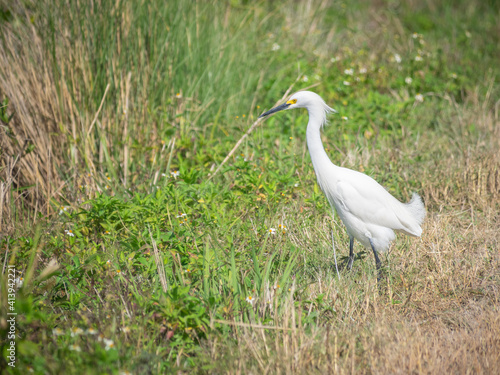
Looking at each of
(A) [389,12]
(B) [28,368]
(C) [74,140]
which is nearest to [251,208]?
(C) [74,140]

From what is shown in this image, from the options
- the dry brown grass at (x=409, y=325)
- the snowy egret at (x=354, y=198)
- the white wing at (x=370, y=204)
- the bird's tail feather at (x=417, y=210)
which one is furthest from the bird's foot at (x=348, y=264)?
the bird's tail feather at (x=417, y=210)

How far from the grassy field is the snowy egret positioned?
212 mm

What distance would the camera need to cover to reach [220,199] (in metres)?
3.63

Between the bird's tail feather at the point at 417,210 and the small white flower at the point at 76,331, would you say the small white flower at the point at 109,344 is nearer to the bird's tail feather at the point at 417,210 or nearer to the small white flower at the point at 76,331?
the small white flower at the point at 76,331

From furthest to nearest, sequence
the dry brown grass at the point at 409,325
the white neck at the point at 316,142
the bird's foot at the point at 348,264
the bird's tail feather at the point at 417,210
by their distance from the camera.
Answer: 1. the bird's tail feather at the point at 417,210
2. the bird's foot at the point at 348,264
3. the white neck at the point at 316,142
4. the dry brown grass at the point at 409,325

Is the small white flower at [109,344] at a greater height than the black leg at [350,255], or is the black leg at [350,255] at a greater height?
the small white flower at [109,344]

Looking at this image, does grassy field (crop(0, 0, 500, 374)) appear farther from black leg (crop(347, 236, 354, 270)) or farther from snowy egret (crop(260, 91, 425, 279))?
snowy egret (crop(260, 91, 425, 279))

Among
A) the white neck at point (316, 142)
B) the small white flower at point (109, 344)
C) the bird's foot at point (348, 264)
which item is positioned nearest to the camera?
the small white flower at point (109, 344)

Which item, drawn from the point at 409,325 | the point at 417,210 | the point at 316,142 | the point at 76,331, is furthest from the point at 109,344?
the point at 417,210

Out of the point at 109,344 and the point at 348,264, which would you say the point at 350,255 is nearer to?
the point at 348,264

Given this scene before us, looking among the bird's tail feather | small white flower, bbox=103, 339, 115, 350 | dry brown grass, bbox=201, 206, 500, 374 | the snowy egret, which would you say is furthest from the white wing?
small white flower, bbox=103, 339, 115, 350

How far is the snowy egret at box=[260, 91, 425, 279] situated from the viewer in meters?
3.10

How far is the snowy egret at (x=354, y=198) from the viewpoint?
3.10 metres

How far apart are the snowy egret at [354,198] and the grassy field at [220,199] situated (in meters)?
0.21
